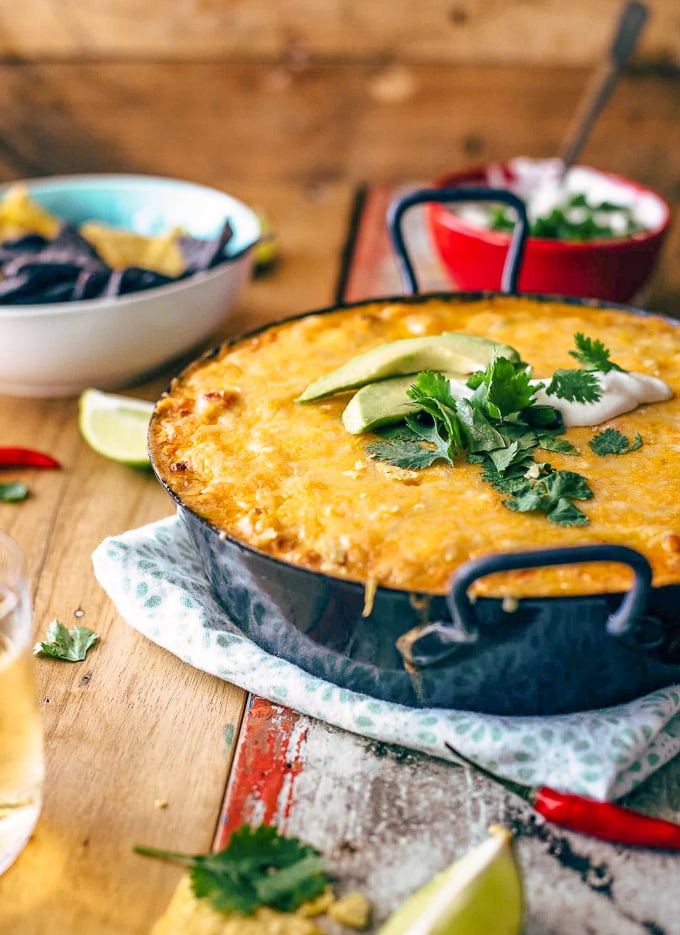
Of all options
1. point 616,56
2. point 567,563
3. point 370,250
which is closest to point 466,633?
point 567,563

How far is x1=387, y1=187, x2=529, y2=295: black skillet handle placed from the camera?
2229mm

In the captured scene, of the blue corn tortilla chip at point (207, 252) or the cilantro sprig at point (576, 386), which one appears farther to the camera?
the blue corn tortilla chip at point (207, 252)

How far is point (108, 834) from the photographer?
147 cm

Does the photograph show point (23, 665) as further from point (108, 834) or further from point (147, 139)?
point (147, 139)

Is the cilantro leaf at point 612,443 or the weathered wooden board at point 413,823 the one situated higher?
the cilantro leaf at point 612,443

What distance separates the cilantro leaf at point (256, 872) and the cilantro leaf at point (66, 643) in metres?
0.47

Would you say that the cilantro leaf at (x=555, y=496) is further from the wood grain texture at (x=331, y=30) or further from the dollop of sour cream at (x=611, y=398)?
the wood grain texture at (x=331, y=30)

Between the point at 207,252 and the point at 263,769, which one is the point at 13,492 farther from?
the point at 263,769

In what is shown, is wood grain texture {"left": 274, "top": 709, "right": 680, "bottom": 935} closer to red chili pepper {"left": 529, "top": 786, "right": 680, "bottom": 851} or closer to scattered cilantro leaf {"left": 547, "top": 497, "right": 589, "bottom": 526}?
red chili pepper {"left": 529, "top": 786, "right": 680, "bottom": 851}

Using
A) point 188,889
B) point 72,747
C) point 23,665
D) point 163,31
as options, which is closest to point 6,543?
point 23,665

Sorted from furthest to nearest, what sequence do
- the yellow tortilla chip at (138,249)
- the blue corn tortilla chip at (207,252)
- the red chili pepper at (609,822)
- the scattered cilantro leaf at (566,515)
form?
the yellow tortilla chip at (138,249)
the blue corn tortilla chip at (207,252)
the scattered cilantro leaf at (566,515)
the red chili pepper at (609,822)

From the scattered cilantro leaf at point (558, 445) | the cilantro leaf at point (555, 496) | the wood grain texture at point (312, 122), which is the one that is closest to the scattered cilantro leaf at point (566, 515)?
the cilantro leaf at point (555, 496)

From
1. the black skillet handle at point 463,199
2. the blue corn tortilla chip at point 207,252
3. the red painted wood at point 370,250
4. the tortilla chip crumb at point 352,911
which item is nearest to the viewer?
the tortilla chip crumb at point 352,911

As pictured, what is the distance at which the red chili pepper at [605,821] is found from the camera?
1428mm
